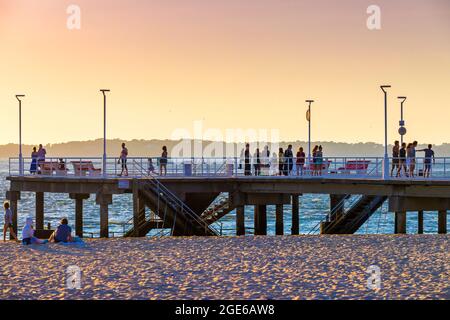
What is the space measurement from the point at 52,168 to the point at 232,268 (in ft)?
71.3

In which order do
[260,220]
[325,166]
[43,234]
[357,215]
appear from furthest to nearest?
[260,220], [43,234], [325,166], [357,215]

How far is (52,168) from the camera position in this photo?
38.9 meters

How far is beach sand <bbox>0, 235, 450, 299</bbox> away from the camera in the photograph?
1552 centimetres

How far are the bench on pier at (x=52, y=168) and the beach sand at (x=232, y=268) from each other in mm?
13743

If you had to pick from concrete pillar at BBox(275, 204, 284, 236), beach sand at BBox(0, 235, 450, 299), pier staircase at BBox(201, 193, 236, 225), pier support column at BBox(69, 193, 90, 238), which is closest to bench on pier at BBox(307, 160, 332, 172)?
concrete pillar at BBox(275, 204, 284, 236)

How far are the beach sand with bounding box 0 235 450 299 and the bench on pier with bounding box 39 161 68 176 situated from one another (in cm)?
1374

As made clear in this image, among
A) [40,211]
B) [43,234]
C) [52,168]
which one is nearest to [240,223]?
[43,234]

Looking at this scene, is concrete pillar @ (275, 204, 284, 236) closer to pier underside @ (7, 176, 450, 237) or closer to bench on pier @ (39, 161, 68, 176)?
pier underside @ (7, 176, 450, 237)

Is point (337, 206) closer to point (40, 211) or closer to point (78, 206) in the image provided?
point (78, 206)

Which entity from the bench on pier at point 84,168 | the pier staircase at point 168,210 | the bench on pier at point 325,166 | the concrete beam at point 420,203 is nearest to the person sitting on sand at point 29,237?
the pier staircase at point 168,210

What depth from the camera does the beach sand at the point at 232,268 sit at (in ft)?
50.9

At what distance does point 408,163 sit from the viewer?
32719mm

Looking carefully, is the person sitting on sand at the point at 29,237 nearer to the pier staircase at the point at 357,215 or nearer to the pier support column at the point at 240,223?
the pier support column at the point at 240,223
